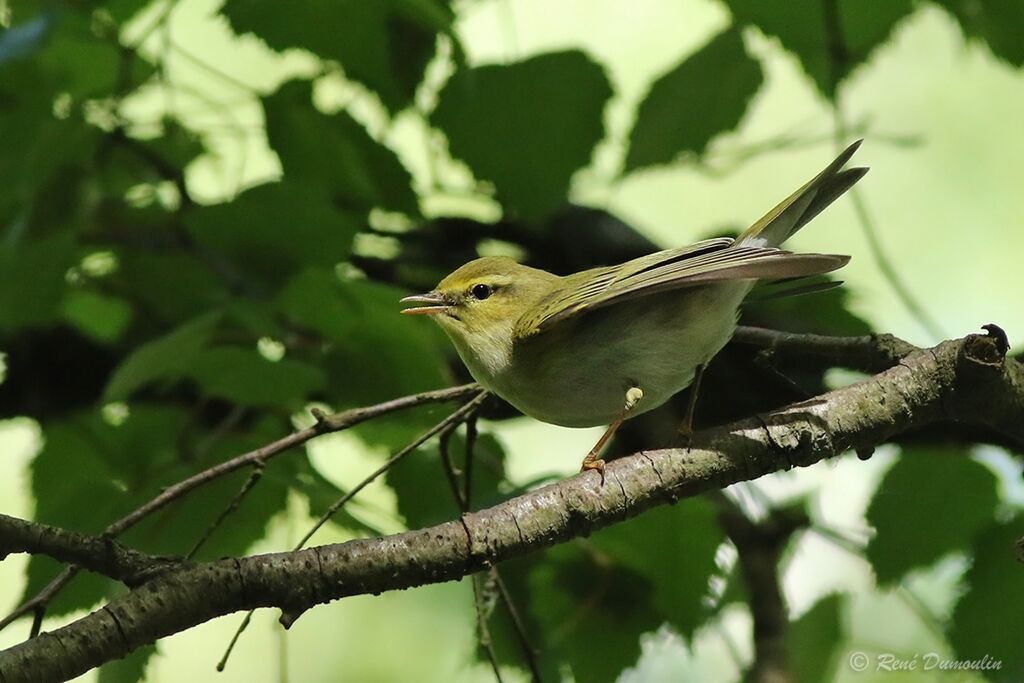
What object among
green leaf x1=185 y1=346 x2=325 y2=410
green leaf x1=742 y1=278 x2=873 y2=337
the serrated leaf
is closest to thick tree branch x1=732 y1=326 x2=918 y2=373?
green leaf x1=742 y1=278 x2=873 y2=337

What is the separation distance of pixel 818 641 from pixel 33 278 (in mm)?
2378

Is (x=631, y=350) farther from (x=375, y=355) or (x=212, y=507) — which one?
(x=212, y=507)

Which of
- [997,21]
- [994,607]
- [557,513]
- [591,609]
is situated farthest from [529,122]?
[994,607]

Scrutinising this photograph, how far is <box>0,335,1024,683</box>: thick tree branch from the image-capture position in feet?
4.59

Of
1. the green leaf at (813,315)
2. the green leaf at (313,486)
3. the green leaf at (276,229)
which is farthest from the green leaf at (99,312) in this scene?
the green leaf at (813,315)

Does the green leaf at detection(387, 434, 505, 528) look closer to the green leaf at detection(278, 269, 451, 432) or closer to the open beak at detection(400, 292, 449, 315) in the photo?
the green leaf at detection(278, 269, 451, 432)

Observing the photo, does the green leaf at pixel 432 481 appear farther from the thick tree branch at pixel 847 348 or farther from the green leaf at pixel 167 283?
the green leaf at pixel 167 283

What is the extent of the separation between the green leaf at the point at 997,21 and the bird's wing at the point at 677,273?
1.15 m

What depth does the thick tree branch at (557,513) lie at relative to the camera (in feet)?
4.59

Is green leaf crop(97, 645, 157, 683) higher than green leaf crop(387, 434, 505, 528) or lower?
lower

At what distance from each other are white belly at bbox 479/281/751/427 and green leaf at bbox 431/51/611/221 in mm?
924

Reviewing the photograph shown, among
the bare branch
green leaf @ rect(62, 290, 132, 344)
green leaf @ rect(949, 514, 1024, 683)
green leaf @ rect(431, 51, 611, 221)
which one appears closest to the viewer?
the bare branch

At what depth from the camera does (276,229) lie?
2801 mm

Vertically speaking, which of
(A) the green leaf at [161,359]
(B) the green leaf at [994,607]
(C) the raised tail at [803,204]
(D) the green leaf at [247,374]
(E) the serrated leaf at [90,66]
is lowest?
(B) the green leaf at [994,607]
